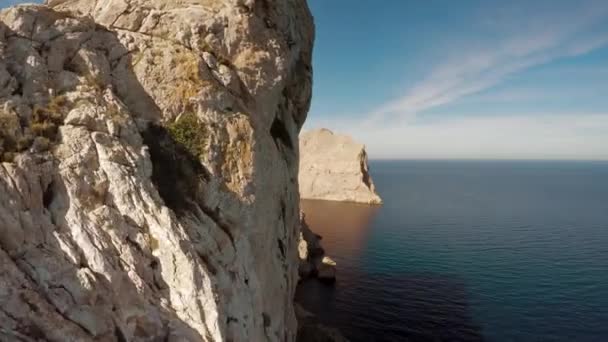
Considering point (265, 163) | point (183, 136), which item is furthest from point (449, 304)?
point (183, 136)

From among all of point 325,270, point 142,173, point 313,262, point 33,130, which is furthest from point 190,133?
point 313,262

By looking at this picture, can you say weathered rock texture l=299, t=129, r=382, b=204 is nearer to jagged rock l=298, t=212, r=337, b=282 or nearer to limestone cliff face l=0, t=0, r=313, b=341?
jagged rock l=298, t=212, r=337, b=282

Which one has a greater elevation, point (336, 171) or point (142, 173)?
point (142, 173)

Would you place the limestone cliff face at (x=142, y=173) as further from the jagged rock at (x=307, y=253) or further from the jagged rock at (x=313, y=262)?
the jagged rock at (x=307, y=253)

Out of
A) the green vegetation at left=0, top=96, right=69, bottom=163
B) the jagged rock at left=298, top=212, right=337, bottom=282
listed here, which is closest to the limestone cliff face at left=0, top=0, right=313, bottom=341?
the green vegetation at left=0, top=96, right=69, bottom=163

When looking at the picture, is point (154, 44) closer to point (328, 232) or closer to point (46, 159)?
point (46, 159)

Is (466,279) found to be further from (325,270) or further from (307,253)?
(307,253)
